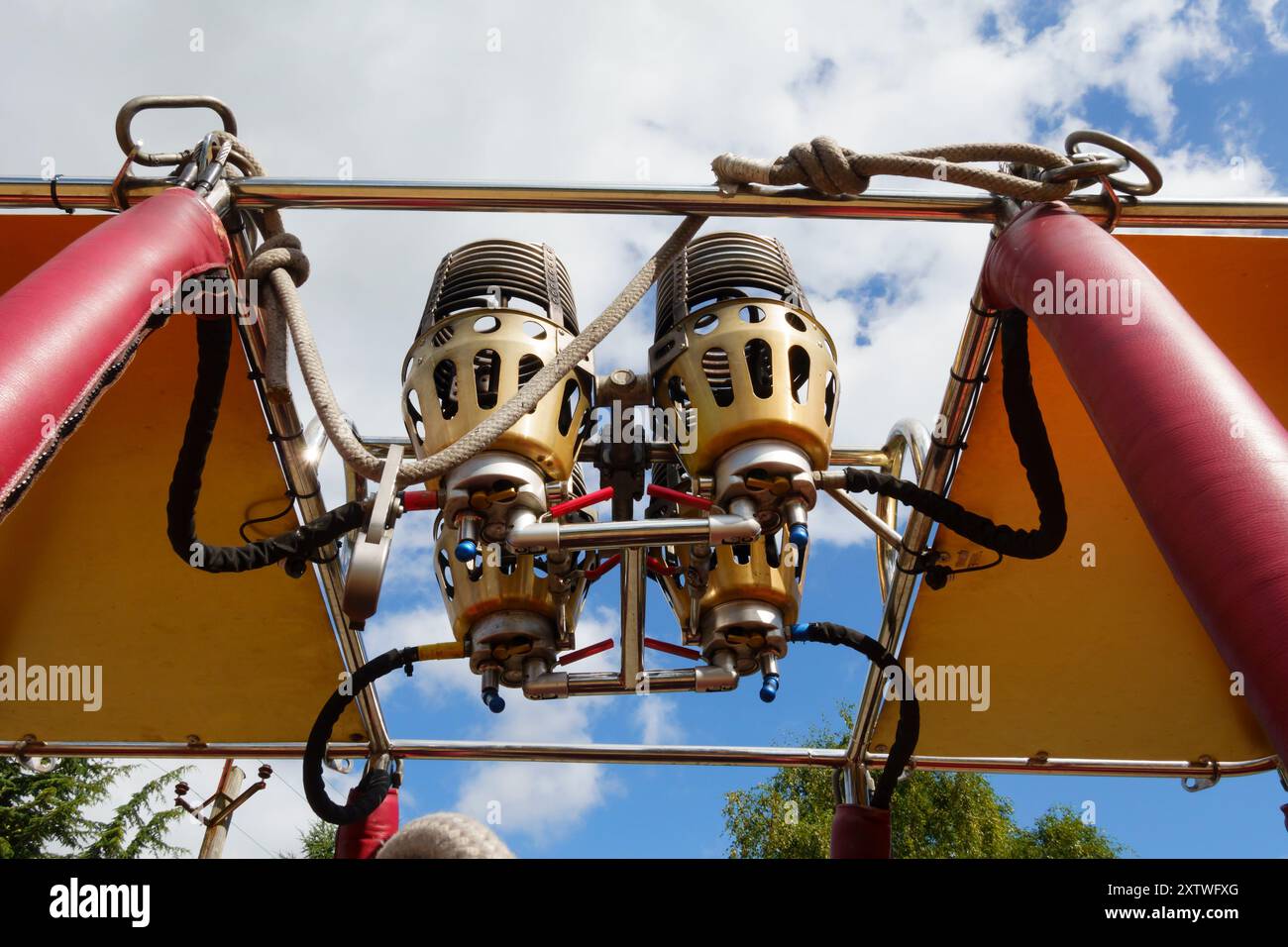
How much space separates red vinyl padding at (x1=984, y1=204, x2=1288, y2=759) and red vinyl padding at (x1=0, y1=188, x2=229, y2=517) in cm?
204

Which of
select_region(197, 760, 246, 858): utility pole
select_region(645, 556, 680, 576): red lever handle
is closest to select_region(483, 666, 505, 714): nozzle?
select_region(645, 556, 680, 576): red lever handle

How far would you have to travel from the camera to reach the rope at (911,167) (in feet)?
9.08

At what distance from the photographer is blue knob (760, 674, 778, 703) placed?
3.15 meters

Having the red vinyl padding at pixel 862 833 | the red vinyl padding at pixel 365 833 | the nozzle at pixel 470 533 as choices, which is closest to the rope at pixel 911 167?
the nozzle at pixel 470 533

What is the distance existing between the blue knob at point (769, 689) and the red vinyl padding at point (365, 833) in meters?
1.38

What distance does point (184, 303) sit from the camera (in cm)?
278

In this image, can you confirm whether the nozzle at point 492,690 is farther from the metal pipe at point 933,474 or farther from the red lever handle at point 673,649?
the metal pipe at point 933,474

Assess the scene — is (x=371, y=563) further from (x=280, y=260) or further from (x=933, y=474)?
(x=933, y=474)

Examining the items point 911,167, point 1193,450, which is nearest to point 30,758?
point 911,167

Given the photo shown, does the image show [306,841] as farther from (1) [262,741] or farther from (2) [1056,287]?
(2) [1056,287]

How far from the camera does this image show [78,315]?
2.26 m
